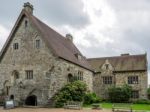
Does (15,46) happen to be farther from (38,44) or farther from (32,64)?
(32,64)

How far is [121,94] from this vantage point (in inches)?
1813

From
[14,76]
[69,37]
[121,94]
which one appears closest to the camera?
[14,76]

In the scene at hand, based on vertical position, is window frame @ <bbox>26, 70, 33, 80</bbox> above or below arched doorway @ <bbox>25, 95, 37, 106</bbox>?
above

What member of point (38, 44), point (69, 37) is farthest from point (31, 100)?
point (69, 37)

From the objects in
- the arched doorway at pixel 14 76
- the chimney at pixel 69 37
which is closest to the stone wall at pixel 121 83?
the chimney at pixel 69 37

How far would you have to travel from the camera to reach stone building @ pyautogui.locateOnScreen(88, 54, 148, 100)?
156 feet

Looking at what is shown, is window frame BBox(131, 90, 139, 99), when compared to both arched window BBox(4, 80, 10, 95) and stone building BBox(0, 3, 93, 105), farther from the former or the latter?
arched window BBox(4, 80, 10, 95)

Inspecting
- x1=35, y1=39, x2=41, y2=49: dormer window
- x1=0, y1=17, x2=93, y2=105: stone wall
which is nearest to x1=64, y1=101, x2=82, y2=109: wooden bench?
x1=0, y1=17, x2=93, y2=105: stone wall

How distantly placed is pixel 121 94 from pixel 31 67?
17067 millimetres

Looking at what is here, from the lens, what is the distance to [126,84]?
47.7 metres

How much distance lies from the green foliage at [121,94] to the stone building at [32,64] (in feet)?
30.6

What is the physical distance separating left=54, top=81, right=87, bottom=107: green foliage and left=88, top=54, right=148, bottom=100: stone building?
13.7 metres

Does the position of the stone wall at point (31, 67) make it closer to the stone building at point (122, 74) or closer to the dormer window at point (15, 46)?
the dormer window at point (15, 46)

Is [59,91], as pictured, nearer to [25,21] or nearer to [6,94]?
[6,94]
